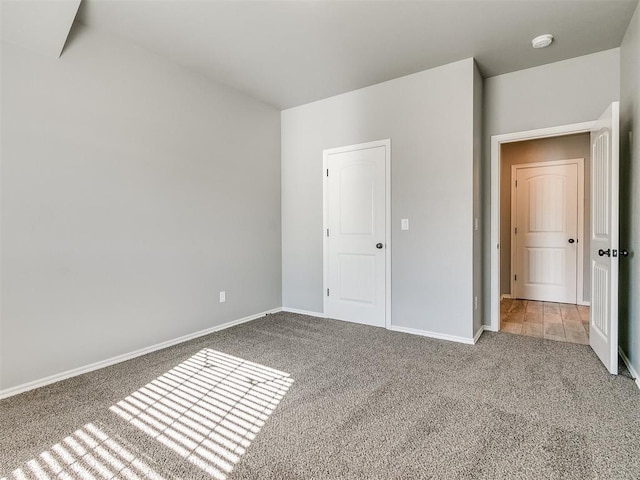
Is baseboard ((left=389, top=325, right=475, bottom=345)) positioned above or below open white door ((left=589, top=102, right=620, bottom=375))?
below

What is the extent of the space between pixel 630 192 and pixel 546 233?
8.74 feet

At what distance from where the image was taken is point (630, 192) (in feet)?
8.48

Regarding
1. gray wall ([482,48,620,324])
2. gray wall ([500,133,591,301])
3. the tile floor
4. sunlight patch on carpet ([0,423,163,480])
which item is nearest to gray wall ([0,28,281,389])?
sunlight patch on carpet ([0,423,163,480])

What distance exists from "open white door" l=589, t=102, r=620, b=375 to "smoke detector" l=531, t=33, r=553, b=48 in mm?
771

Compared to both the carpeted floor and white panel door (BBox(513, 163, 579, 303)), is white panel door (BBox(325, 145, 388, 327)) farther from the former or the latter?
white panel door (BBox(513, 163, 579, 303))

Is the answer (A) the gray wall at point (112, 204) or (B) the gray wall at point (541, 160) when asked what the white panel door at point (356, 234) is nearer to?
(A) the gray wall at point (112, 204)

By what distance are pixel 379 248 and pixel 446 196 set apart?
2.96 ft

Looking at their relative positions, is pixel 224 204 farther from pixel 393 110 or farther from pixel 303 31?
pixel 393 110

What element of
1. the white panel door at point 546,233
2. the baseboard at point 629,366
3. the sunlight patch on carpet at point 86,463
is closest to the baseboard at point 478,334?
the baseboard at point 629,366

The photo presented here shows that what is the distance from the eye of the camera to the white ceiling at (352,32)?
2.37 m

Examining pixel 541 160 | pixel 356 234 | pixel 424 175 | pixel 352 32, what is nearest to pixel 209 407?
pixel 356 234

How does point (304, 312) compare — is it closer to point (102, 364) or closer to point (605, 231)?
point (102, 364)

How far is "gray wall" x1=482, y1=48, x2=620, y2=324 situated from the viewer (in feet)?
10.0

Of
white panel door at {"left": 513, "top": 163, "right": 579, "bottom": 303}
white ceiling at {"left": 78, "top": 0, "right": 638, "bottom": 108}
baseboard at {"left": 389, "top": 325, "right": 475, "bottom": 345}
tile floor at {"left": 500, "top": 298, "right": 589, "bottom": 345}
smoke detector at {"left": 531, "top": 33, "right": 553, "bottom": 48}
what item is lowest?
tile floor at {"left": 500, "top": 298, "right": 589, "bottom": 345}
